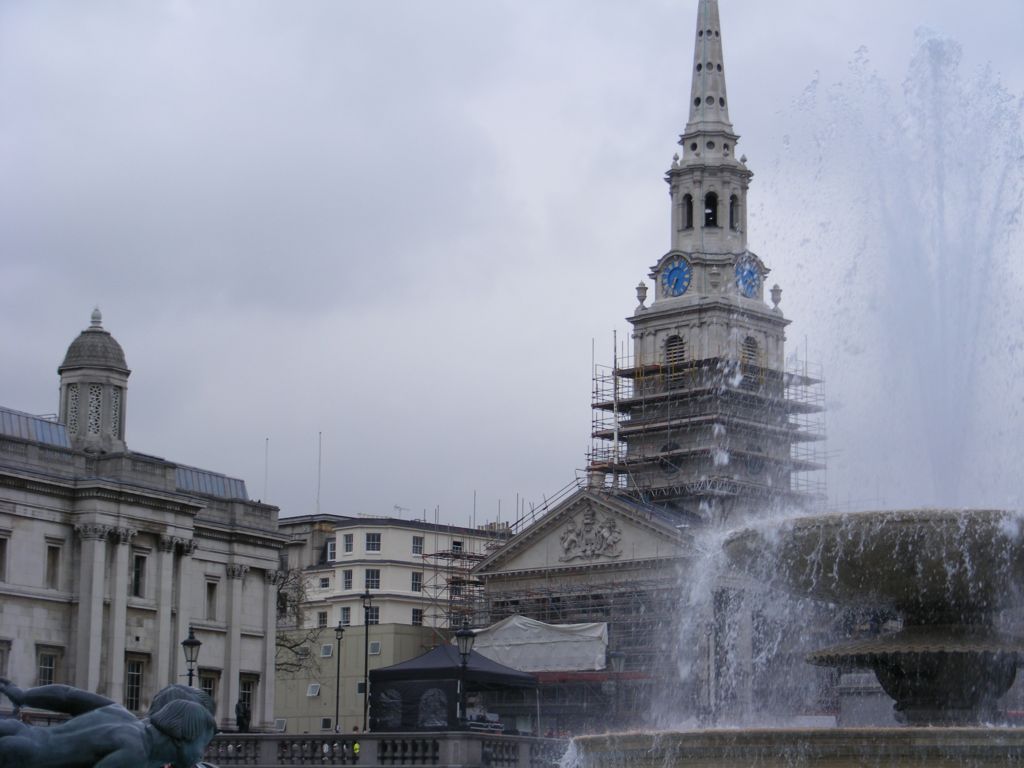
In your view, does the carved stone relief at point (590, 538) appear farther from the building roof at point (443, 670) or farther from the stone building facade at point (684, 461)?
the building roof at point (443, 670)

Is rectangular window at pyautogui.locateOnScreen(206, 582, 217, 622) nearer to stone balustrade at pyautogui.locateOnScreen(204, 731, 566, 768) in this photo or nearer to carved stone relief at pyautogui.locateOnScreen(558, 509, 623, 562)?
stone balustrade at pyautogui.locateOnScreen(204, 731, 566, 768)

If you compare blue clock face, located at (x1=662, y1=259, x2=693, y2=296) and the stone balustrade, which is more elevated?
blue clock face, located at (x1=662, y1=259, x2=693, y2=296)

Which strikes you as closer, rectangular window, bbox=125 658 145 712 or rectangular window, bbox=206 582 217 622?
rectangular window, bbox=125 658 145 712

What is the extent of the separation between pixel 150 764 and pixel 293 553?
3457 inches

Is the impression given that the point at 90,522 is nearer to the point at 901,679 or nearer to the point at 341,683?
the point at 341,683

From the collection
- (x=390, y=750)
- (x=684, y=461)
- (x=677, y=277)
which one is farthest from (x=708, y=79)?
(x=390, y=750)

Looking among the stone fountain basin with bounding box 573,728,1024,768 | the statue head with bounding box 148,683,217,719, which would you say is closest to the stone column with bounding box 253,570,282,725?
the stone fountain basin with bounding box 573,728,1024,768

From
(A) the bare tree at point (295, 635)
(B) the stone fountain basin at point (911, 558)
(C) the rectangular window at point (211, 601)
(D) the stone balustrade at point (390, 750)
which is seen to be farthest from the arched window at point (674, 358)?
(B) the stone fountain basin at point (911, 558)

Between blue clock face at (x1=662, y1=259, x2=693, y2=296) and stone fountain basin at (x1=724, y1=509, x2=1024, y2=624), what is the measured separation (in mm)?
65886

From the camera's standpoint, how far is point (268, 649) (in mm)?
61062

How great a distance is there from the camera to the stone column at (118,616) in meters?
52.2

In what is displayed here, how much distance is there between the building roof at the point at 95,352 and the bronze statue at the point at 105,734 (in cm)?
4913

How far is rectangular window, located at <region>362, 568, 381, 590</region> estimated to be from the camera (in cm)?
8750

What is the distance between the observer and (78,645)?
51750mm
